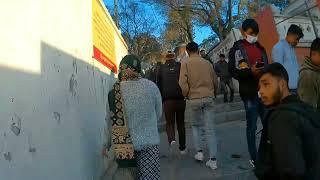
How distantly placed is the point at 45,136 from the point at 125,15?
113ft

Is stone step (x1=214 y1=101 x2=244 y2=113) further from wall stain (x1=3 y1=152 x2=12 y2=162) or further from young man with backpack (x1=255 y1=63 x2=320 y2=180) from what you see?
wall stain (x1=3 y1=152 x2=12 y2=162)

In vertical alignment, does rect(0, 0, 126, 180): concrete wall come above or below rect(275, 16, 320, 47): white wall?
below

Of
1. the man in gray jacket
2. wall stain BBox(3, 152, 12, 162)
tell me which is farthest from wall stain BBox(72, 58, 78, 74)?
wall stain BBox(3, 152, 12, 162)

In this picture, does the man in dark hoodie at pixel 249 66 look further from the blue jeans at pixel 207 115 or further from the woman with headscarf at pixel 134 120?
the woman with headscarf at pixel 134 120

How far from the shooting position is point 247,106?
6.44 meters

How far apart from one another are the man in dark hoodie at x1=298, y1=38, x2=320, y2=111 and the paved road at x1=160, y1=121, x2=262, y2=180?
212cm

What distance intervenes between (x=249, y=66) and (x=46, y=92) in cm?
307

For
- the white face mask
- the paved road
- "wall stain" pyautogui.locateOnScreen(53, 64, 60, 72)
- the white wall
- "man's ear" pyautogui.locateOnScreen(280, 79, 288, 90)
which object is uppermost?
the white wall

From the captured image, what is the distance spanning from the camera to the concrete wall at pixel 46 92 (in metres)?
3.04

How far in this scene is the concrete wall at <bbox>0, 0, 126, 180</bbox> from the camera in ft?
9.99

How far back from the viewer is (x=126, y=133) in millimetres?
5086

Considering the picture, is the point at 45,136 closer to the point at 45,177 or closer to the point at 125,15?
the point at 45,177

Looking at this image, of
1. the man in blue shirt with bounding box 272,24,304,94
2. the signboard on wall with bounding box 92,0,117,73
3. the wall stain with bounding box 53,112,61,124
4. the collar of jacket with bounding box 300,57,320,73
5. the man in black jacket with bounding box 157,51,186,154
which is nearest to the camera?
the wall stain with bounding box 53,112,61,124

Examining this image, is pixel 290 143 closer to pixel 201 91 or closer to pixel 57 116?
pixel 57 116
